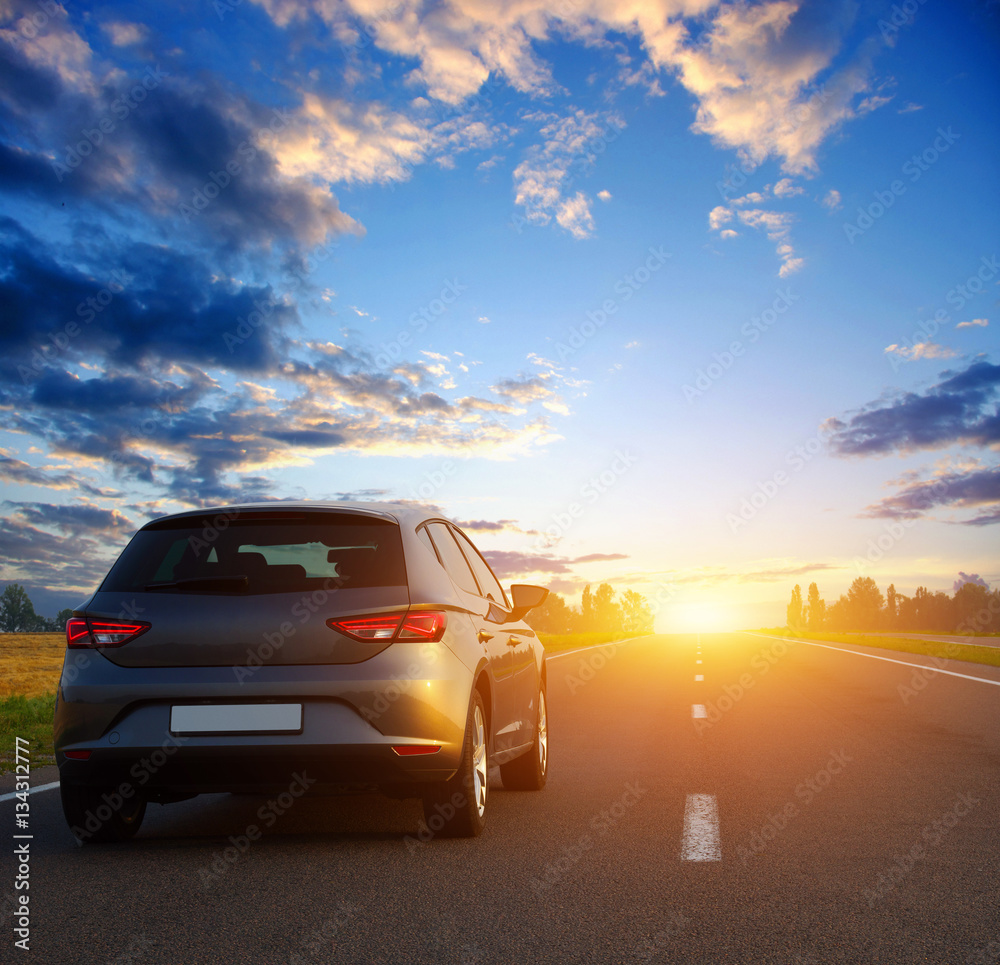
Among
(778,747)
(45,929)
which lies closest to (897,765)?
(778,747)

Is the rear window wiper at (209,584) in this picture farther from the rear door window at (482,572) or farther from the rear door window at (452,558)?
the rear door window at (482,572)

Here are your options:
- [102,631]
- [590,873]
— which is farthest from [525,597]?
[102,631]

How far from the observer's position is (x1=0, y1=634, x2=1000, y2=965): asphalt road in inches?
142

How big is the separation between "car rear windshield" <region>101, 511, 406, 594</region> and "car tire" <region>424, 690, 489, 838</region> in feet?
3.05

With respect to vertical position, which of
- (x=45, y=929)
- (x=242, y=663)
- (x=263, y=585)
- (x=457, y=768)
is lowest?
(x=45, y=929)

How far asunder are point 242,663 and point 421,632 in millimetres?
888

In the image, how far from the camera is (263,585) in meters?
4.95

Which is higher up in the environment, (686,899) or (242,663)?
(242,663)

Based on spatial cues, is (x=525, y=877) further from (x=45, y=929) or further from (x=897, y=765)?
(x=897, y=765)

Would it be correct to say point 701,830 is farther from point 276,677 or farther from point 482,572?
point 276,677

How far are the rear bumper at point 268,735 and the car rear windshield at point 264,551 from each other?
1.55ft

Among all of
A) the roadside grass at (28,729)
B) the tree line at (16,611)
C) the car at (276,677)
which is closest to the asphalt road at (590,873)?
the car at (276,677)

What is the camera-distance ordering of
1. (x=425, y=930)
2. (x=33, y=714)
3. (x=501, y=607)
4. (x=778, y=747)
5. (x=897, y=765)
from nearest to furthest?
(x=425, y=930), (x=501, y=607), (x=897, y=765), (x=778, y=747), (x=33, y=714)

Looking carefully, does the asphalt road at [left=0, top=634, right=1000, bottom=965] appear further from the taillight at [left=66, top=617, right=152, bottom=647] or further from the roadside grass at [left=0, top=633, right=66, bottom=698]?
the roadside grass at [left=0, top=633, right=66, bottom=698]
